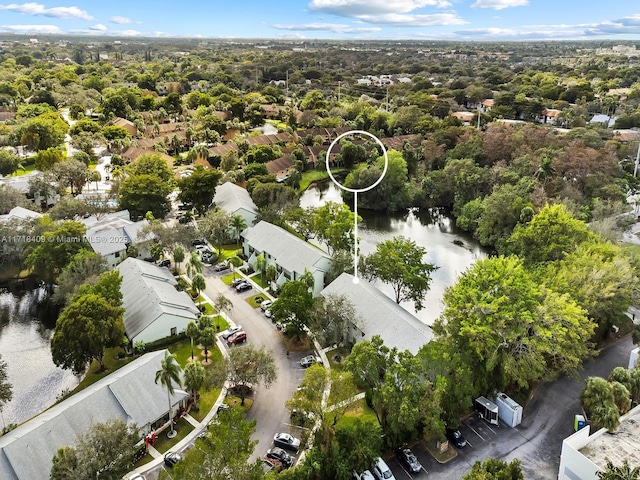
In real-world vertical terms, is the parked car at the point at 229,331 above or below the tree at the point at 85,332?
below

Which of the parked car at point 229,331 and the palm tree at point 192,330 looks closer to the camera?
the palm tree at point 192,330

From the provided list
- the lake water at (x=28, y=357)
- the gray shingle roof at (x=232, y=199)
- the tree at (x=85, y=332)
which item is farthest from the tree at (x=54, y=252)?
the gray shingle roof at (x=232, y=199)

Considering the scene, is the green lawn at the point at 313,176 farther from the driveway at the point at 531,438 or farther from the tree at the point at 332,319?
the driveway at the point at 531,438

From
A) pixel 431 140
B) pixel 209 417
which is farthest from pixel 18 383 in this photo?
pixel 431 140

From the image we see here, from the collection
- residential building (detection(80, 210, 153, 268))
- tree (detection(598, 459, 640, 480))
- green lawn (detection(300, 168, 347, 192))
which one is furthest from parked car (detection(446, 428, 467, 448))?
green lawn (detection(300, 168, 347, 192))

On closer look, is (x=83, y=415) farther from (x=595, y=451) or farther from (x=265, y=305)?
(x=595, y=451)

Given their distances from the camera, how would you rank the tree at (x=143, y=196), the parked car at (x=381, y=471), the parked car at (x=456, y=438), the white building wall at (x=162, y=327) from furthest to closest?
the tree at (x=143, y=196) < the white building wall at (x=162, y=327) < the parked car at (x=456, y=438) < the parked car at (x=381, y=471)
